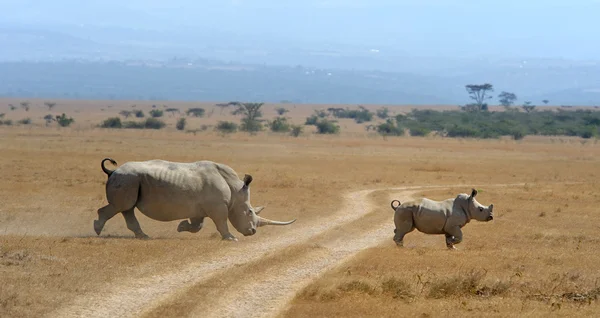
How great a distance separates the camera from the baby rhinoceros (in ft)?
64.4

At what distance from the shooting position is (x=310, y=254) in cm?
1731

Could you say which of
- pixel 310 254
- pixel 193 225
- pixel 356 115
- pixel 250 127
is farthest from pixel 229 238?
pixel 356 115

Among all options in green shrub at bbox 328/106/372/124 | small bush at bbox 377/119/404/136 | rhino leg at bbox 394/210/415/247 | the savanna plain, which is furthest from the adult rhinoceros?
green shrub at bbox 328/106/372/124

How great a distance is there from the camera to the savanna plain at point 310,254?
13.0 metres

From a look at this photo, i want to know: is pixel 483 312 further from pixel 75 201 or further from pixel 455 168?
pixel 455 168

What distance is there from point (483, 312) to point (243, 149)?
4228 centimetres

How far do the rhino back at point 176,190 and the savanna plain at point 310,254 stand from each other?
2.17 feet

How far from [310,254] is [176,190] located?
3858 mm

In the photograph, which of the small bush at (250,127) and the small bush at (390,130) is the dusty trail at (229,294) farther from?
the small bush at (390,130)

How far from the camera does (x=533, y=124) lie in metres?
100

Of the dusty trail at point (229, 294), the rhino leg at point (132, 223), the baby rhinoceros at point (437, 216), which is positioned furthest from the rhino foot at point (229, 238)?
the baby rhinoceros at point (437, 216)

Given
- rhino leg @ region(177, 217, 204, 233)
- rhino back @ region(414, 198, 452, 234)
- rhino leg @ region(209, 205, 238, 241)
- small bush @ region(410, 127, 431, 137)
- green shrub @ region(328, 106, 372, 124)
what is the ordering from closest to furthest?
rhino back @ region(414, 198, 452, 234)
rhino leg @ region(209, 205, 238, 241)
rhino leg @ region(177, 217, 204, 233)
small bush @ region(410, 127, 431, 137)
green shrub @ region(328, 106, 372, 124)

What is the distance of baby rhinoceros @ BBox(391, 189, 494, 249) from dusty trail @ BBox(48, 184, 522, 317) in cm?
94

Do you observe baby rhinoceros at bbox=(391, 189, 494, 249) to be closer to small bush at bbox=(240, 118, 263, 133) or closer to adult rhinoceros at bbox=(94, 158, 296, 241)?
adult rhinoceros at bbox=(94, 158, 296, 241)
